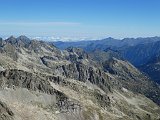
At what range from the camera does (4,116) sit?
654ft
